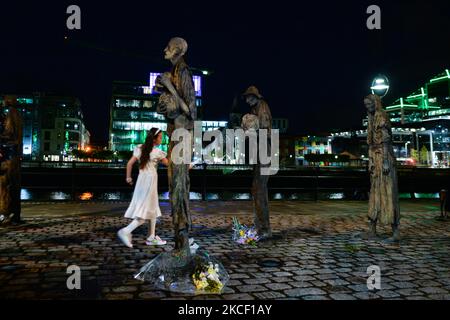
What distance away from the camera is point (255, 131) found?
5801 mm

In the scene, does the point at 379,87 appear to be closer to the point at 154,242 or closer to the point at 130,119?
the point at 154,242

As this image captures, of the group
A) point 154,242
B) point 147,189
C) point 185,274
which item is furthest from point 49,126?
point 185,274

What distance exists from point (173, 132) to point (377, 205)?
183 inches

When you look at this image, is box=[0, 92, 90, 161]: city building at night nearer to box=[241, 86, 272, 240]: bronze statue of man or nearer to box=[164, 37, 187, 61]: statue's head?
box=[241, 86, 272, 240]: bronze statue of man

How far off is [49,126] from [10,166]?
11622cm

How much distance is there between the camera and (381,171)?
20.9 ft

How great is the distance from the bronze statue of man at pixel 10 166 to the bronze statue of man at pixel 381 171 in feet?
24.9

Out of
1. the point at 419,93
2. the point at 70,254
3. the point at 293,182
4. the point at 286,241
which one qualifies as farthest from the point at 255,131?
the point at 419,93

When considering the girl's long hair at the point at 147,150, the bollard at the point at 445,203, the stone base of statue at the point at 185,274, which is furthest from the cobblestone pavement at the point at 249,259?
the girl's long hair at the point at 147,150

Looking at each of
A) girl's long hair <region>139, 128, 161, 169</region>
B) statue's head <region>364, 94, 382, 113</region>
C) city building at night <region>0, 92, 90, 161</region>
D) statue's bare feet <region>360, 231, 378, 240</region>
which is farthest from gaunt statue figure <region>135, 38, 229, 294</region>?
city building at night <region>0, 92, 90, 161</region>

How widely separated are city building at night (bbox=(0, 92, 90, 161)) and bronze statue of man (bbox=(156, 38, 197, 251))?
373 ft

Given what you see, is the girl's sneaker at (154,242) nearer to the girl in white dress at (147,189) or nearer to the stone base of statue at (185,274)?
the girl in white dress at (147,189)

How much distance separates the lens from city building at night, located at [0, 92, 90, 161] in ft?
354
